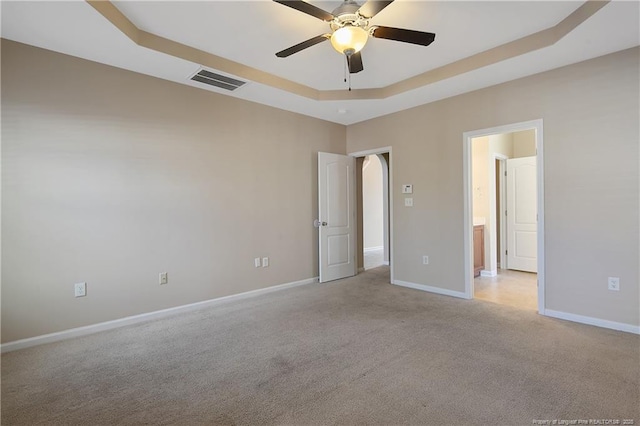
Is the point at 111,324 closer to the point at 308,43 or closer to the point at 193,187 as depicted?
the point at 193,187

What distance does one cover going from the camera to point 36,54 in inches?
109

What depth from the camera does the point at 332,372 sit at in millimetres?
2258

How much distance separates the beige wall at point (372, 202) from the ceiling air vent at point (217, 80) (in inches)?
217

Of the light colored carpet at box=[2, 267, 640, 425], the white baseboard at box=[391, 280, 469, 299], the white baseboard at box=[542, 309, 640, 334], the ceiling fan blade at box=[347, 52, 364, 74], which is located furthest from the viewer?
the white baseboard at box=[391, 280, 469, 299]

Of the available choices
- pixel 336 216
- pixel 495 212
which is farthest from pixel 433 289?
pixel 495 212

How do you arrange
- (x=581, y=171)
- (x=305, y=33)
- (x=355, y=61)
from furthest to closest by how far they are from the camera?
(x=581, y=171) < (x=305, y=33) < (x=355, y=61)

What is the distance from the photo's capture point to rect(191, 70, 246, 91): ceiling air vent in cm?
337

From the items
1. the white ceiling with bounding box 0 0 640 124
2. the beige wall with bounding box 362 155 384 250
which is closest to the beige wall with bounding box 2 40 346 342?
the white ceiling with bounding box 0 0 640 124

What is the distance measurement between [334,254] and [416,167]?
1913 mm

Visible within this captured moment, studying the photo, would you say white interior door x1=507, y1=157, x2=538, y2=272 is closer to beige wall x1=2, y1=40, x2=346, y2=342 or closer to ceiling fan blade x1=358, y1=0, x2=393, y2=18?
beige wall x1=2, y1=40, x2=346, y2=342

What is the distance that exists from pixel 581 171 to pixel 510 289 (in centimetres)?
203

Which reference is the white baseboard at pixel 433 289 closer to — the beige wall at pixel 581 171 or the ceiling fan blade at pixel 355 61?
the beige wall at pixel 581 171

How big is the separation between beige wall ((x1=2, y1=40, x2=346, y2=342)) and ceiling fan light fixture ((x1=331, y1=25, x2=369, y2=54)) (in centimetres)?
220

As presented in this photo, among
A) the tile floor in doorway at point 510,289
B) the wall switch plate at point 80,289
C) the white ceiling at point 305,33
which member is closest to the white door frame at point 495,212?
the tile floor in doorway at point 510,289
